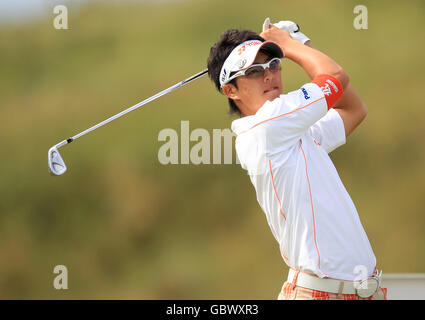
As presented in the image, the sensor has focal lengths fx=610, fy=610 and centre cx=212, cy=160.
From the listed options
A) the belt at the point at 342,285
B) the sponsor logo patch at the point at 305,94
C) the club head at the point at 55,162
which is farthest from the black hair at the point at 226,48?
the club head at the point at 55,162

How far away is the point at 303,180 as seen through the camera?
4.75 feet

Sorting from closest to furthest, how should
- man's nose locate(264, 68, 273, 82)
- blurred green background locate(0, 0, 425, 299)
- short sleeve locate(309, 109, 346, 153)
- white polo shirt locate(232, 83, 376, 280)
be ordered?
white polo shirt locate(232, 83, 376, 280)
man's nose locate(264, 68, 273, 82)
short sleeve locate(309, 109, 346, 153)
blurred green background locate(0, 0, 425, 299)

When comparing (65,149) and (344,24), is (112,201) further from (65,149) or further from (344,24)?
(344,24)

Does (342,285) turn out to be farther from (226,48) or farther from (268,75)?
(226,48)

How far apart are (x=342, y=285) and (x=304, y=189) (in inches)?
9.6

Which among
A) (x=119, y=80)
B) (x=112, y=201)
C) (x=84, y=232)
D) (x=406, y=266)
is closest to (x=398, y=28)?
(x=406, y=266)

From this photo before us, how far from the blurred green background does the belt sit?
172 centimetres

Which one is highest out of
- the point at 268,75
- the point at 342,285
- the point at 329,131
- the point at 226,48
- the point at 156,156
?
the point at 156,156

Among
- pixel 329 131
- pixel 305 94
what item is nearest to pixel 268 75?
pixel 305 94

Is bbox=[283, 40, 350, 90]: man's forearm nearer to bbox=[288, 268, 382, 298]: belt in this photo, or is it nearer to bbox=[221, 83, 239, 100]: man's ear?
bbox=[221, 83, 239, 100]: man's ear

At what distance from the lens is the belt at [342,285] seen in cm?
144

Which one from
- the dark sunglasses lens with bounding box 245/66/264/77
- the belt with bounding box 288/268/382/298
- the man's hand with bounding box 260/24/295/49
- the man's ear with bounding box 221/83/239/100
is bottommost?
the belt with bounding box 288/268/382/298

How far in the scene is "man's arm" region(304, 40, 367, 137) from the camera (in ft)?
5.65

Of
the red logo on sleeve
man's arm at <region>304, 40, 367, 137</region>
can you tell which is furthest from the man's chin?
man's arm at <region>304, 40, 367, 137</region>
